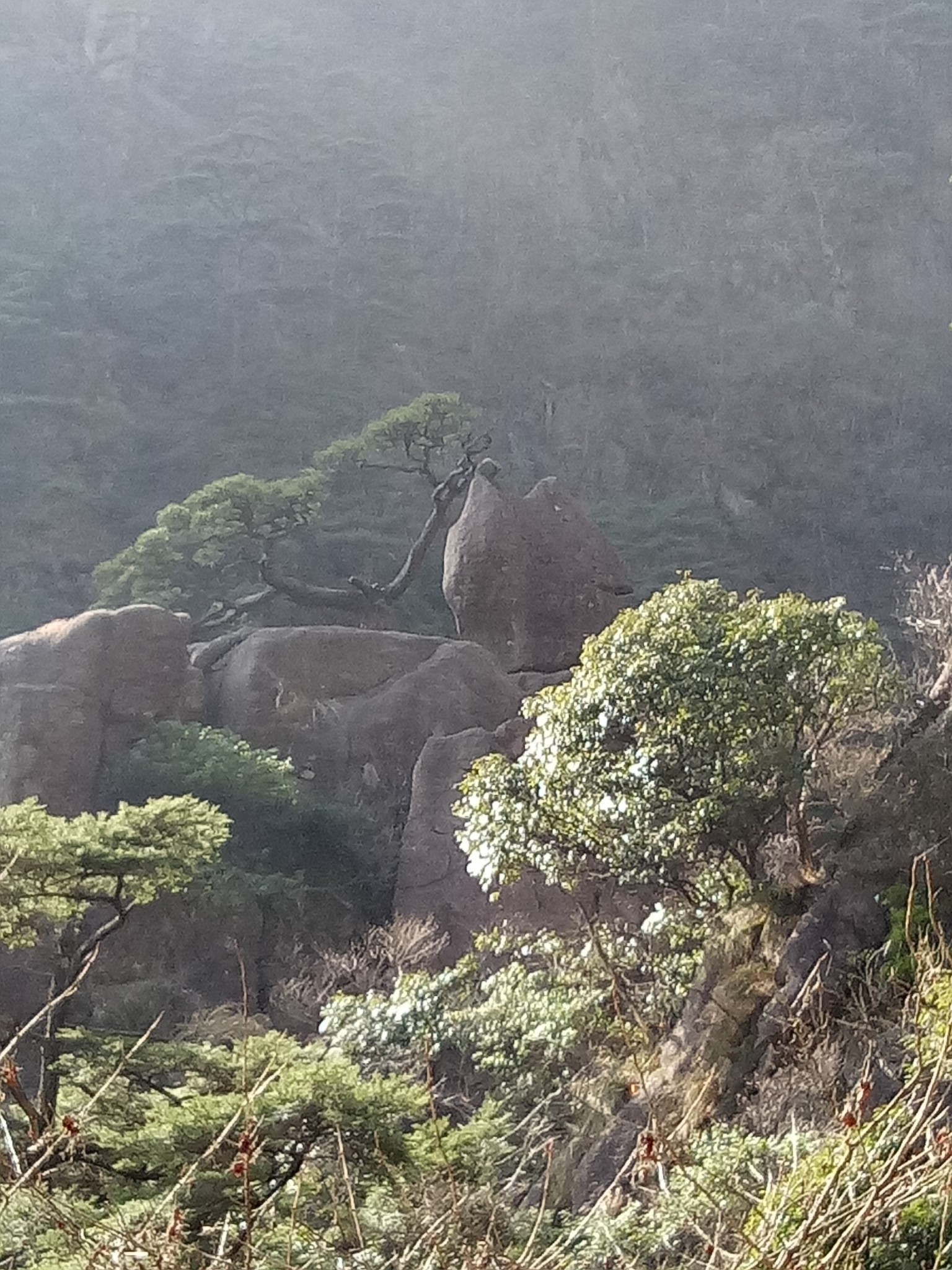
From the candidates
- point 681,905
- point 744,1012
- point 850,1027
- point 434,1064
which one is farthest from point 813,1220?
point 434,1064

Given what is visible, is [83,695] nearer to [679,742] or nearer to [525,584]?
[525,584]

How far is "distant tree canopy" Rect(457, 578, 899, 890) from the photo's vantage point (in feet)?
15.7

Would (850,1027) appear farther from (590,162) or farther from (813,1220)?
(590,162)

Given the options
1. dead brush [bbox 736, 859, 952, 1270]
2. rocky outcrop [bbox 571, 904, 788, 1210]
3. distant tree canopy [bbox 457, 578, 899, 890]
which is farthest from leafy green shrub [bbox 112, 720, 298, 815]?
dead brush [bbox 736, 859, 952, 1270]

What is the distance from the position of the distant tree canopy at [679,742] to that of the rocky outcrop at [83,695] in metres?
5.50

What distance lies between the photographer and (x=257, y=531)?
39.5ft

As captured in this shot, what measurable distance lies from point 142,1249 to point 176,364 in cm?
1794

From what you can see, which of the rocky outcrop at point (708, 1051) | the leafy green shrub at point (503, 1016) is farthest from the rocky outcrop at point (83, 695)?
the rocky outcrop at point (708, 1051)

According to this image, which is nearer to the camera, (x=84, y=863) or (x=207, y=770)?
(x=84, y=863)

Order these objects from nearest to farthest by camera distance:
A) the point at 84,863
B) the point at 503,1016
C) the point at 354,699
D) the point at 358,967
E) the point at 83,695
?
the point at 84,863 < the point at 503,1016 < the point at 358,967 < the point at 83,695 < the point at 354,699

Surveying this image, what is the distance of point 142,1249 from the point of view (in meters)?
1.65

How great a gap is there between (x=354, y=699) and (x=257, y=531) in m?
2.43

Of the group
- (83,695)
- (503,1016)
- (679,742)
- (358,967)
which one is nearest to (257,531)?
(83,695)

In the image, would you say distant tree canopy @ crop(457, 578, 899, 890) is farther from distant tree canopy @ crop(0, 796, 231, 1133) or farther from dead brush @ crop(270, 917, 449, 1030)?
dead brush @ crop(270, 917, 449, 1030)
